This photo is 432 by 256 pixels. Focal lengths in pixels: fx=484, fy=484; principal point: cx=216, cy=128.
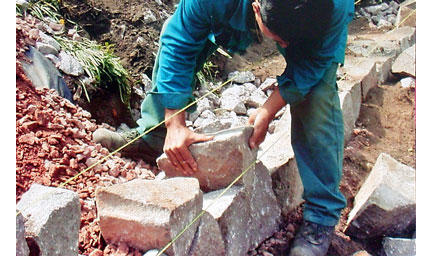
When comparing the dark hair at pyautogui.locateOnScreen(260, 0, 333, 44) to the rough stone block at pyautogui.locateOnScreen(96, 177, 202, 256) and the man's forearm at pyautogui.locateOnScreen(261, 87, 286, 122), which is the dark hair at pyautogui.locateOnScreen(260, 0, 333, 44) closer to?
the man's forearm at pyautogui.locateOnScreen(261, 87, 286, 122)

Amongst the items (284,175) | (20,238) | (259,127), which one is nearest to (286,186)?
(284,175)

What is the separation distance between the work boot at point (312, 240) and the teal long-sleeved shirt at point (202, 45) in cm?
76

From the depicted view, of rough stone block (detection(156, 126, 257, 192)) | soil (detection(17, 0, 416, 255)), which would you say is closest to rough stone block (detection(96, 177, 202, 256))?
rough stone block (detection(156, 126, 257, 192))

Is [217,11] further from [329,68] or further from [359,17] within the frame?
[359,17]

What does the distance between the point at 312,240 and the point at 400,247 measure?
0.59 m

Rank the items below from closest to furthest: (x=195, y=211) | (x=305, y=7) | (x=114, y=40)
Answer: (x=305, y=7)
(x=195, y=211)
(x=114, y=40)

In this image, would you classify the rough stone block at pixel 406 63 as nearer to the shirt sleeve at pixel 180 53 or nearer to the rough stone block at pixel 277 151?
the rough stone block at pixel 277 151

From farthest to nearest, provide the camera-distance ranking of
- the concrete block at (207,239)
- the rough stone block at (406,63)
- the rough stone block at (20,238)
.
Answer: the rough stone block at (406,63) < the concrete block at (207,239) < the rough stone block at (20,238)

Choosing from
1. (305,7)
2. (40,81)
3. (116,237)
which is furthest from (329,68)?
(40,81)

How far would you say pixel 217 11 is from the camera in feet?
8.02

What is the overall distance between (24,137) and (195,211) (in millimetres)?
993

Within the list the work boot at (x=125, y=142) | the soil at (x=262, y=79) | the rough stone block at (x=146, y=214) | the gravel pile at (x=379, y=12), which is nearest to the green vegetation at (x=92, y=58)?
the soil at (x=262, y=79)

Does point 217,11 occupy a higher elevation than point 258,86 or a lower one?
higher

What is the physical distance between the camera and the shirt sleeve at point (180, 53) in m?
2.49
